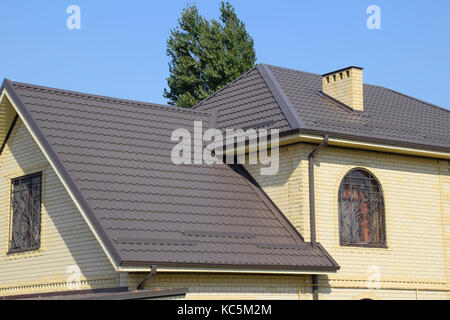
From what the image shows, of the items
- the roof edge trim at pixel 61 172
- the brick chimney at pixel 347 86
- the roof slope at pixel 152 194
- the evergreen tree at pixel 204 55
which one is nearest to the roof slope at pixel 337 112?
the brick chimney at pixel 347 86

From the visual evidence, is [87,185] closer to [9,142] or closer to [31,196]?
[31,196]

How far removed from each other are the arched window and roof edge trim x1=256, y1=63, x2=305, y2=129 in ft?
6.49

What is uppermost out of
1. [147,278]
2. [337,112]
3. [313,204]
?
[337,112]

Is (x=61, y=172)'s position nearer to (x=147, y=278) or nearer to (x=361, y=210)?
(x=147, y=278)

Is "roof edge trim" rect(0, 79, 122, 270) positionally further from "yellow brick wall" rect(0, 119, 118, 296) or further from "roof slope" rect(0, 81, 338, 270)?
"yellow brick wall" rect(0, 119, 118, 296)

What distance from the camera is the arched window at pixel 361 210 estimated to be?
18.0 meters

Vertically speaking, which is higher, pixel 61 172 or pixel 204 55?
pixel 204 55

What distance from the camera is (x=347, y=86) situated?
66.2 feet

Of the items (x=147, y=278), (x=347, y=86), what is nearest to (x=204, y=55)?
(x=347, y=86)

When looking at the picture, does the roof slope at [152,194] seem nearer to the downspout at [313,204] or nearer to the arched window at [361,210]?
the downspout at [313,204]

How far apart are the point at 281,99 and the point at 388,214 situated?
388 cm

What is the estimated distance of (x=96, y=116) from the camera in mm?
18203

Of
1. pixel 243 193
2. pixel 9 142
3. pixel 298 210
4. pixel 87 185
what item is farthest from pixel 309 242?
pixel 9 142

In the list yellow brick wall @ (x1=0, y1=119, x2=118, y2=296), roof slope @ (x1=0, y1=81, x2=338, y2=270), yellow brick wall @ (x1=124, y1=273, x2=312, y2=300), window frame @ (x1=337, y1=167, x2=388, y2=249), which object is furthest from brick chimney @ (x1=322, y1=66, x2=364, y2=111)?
yellow brick wall @ (x1=0, y1=119, x2=118, y2=296)
